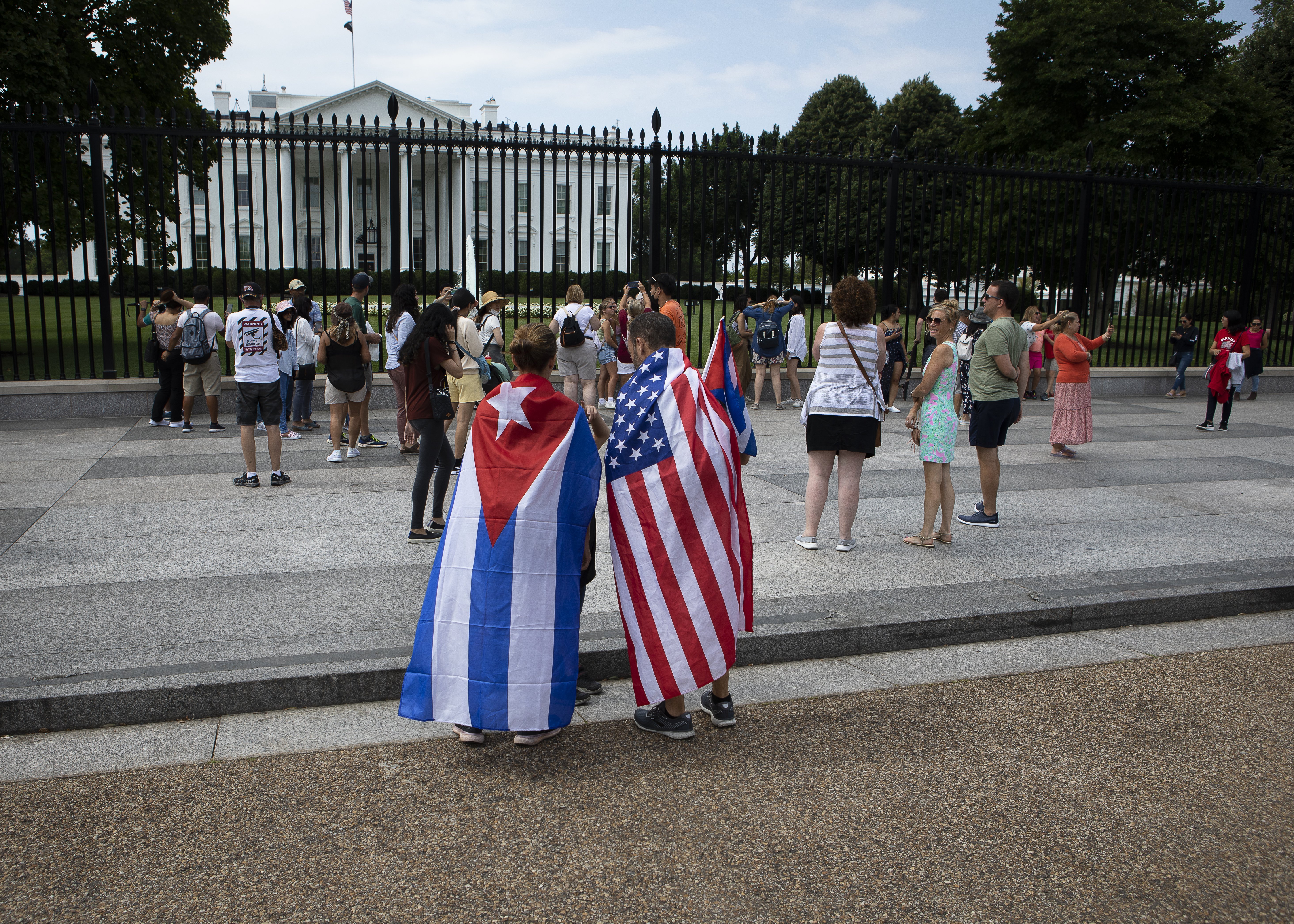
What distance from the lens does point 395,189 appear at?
11.9 m

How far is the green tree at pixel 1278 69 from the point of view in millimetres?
29016

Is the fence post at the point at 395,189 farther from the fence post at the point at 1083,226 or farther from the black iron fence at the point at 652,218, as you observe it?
the fence post at the point at 1083,226

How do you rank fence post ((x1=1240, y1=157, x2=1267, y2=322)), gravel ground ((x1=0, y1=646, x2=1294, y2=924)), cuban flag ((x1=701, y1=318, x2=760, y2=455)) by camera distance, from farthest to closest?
fence post ((x1=1240, y1=157, x2=1267, y2=322)) → cuban flag ((x1=701, y1=318, x2=760, y2=455)) → gravel ground ((x1=0, y1=646, x2=1294, y2=924))

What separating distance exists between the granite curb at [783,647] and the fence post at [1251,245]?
43.5 feet

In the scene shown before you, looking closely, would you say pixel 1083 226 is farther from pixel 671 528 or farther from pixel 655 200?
pixel 671 528

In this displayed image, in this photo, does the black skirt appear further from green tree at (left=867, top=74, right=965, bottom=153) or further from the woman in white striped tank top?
green tree at (left=867, top=74, right=965, bottom=153)

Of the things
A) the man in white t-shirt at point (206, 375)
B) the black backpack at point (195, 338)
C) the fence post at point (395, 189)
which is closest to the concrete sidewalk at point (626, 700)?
the black backpack at point (195, 338)

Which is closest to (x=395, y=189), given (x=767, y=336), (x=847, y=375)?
(x=767, y=336)

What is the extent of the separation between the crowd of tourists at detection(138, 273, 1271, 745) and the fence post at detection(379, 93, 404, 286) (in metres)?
1.09

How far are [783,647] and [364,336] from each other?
6.16 metres

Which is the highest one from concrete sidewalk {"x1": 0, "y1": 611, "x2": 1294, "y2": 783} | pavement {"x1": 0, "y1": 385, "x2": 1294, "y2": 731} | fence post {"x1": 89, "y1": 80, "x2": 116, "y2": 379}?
fence post {"x1": 89, "y1": 80, "x2": 116, "y2": 379}

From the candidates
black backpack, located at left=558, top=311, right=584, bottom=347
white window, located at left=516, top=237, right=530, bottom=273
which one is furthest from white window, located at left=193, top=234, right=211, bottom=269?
white window, located at left=516, top=237, right=530, bottom=273

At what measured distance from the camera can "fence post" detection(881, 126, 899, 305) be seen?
13.4m

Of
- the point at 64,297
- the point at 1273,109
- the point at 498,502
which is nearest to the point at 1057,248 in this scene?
the point at 498,502
